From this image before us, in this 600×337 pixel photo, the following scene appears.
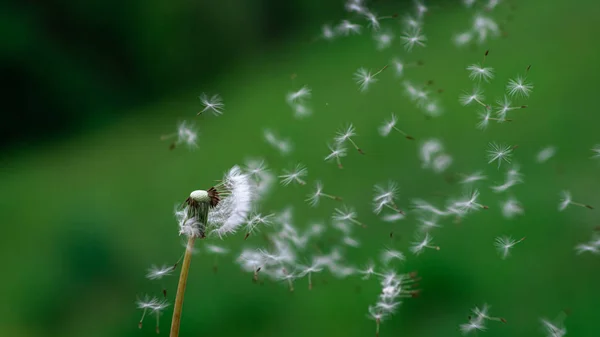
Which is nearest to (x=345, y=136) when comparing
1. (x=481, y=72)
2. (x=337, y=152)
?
(x=337, y=152)

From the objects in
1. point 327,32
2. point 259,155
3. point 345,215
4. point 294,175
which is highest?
point 327,32

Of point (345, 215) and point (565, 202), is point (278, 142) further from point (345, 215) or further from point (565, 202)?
point (565, 202)

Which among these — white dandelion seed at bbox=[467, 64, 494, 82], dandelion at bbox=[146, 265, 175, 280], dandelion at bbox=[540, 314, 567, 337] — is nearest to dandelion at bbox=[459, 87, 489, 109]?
white dandelion seed at bbox=[467, 64, 494, 82]

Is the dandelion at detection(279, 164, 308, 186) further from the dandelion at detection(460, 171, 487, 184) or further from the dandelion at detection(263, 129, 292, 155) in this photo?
Result: the dandelion at detection(460, 171, 487, 184)

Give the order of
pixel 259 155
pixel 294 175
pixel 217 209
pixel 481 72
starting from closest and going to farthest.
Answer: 1. pixel 217 209
2. pixel 294 175
3. pixel 481 72
4. pixel 259 155

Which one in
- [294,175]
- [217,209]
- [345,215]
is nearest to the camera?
[217,209]

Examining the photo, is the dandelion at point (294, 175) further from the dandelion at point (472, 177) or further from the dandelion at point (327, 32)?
the dandelion at point (327, 32)

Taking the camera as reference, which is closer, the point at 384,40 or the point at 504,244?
the point at 504,244
